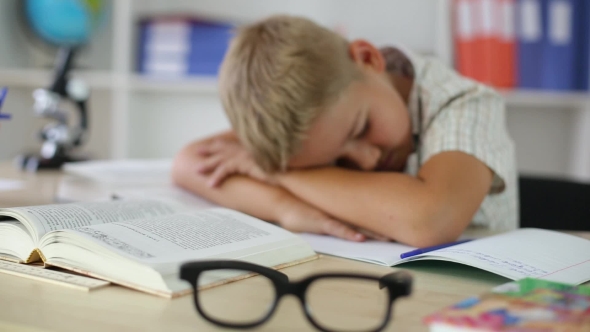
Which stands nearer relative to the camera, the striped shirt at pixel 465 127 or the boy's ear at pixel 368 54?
the striped shirt at pixel 465 127

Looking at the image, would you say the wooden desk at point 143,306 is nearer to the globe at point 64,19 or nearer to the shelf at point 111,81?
the shelf at point 111,81

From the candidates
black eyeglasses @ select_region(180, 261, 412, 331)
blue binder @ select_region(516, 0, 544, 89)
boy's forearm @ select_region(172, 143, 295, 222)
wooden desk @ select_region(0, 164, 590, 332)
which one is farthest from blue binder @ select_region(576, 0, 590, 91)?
black eyeglasses @ select_region(180, 261, 412, 331)

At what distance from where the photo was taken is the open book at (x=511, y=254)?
67 centimetres

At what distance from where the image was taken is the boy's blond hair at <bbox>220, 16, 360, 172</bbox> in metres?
0.99

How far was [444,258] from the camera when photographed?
0.69 meters

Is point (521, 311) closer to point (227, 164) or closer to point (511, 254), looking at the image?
point (511, 254)

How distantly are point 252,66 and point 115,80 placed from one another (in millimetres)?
1751

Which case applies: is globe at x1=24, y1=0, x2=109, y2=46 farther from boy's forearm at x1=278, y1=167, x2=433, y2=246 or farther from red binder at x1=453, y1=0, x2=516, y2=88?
boy's forearm at x1=278, y1=167, x2=433, y2=246

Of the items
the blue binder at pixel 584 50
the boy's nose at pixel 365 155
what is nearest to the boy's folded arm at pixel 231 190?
the boy's nose at pixel 365 155

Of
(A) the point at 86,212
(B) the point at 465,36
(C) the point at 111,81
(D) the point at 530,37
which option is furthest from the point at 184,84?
(A) the point at 86,212

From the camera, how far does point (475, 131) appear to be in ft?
3.48

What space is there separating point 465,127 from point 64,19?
1.95 metres

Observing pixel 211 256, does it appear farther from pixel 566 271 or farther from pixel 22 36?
A: pixel 22 36

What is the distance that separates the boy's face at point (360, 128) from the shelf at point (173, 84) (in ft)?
4.97
